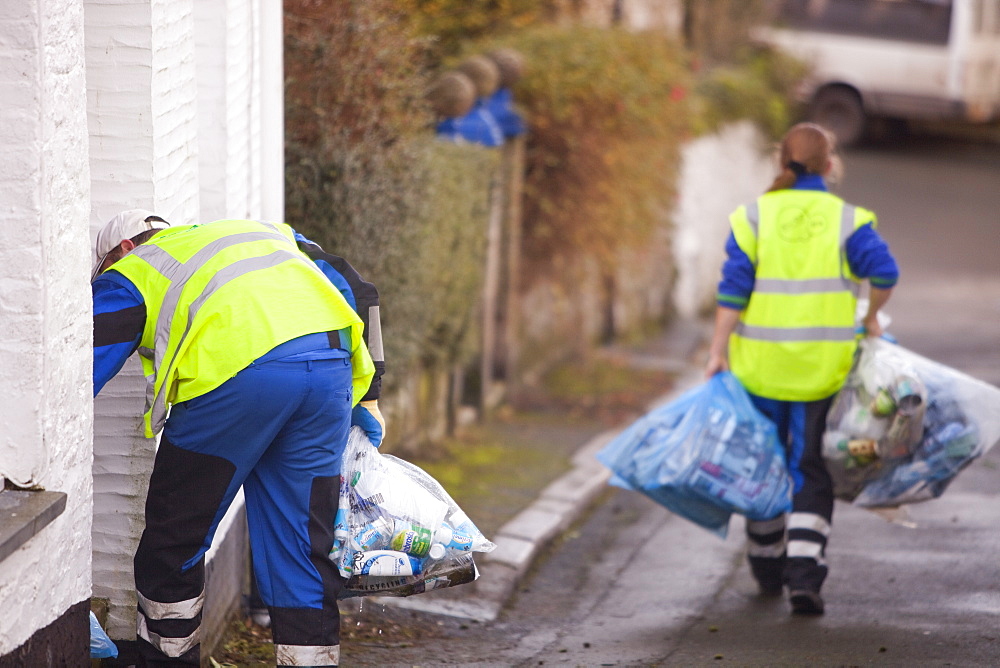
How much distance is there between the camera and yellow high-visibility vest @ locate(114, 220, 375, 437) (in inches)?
117

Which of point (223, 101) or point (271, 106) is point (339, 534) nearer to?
point (223, 101)

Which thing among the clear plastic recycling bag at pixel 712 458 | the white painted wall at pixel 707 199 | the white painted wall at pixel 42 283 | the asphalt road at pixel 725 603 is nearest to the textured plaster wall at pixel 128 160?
the white painted wall at pixel 42 283

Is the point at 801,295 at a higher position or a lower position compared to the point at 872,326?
higher

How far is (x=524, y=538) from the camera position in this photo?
549 cm

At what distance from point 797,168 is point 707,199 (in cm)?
759

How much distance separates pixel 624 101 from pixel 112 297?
218 inches

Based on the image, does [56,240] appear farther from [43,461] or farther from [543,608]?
[543,608]

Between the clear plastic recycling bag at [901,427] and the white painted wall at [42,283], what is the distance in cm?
281

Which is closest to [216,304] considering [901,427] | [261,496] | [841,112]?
[261,496]

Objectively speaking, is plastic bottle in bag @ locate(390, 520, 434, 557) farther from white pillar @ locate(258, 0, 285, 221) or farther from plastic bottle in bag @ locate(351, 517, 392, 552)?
white pillar @ locate(258, 0, 285, 221)

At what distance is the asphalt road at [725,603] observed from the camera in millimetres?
4090

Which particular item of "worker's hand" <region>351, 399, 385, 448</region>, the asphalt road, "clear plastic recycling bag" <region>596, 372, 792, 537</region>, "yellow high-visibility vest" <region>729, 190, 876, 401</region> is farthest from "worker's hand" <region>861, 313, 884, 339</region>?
Answer: "worker's hand" <region>351, 399, 385, 448</region>

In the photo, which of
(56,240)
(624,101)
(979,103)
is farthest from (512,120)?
(979,103)

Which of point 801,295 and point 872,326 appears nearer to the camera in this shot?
point 801,295
